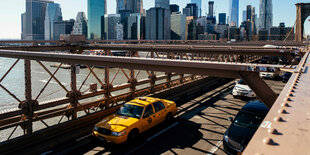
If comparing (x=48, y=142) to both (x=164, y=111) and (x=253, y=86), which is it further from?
(x=253, y=86)

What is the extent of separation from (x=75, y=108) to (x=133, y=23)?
628 ft

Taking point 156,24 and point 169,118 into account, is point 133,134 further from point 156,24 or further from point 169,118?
point 156,24

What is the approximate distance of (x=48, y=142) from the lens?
29.1ft

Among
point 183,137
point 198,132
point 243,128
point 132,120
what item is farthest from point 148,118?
point 243,128

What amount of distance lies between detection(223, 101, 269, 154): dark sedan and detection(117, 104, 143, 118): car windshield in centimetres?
329

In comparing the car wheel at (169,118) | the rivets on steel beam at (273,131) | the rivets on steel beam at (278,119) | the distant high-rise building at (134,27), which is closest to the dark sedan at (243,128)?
the car wheel at (169,118)

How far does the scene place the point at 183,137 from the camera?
32.5 feet

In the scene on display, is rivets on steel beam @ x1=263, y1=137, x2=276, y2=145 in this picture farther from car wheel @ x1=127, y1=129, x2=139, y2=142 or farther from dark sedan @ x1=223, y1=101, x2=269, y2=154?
car wheel @ x1=127, y1=129, x2=139, y2=142

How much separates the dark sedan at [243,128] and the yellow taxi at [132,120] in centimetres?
304

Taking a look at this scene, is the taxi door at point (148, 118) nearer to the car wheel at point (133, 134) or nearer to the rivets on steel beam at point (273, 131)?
the car wheel at point (133, 134)

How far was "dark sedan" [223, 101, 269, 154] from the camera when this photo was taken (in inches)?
314

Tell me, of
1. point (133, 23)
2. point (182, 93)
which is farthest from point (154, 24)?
point (182, 93)

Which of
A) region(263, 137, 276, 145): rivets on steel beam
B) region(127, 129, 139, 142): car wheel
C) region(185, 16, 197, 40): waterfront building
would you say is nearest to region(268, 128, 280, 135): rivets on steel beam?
region(263, 137, 276, 145): rivets on steel beam

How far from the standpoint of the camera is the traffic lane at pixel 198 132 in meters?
8.79
